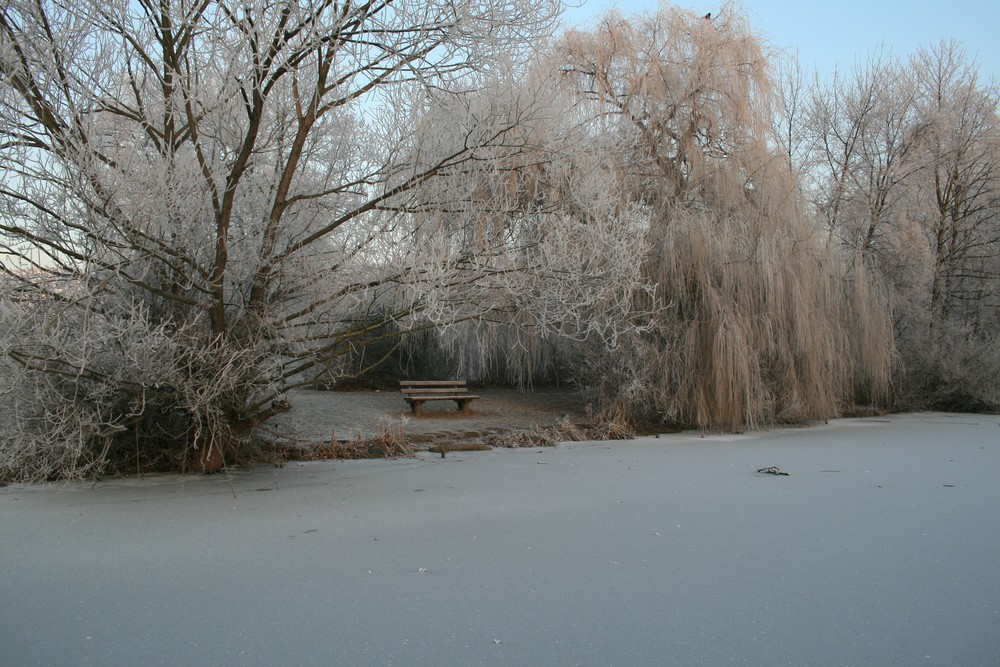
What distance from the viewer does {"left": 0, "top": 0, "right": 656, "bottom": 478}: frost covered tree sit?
15.8 ft

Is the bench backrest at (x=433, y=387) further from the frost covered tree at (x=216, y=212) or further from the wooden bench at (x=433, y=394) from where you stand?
the frost covered tree at (x=216, y=212)

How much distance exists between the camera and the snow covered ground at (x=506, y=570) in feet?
8.43

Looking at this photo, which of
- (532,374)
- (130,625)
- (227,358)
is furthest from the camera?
(532,374)

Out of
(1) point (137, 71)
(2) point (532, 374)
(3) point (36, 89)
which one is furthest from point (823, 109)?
(3) point (36, 89)

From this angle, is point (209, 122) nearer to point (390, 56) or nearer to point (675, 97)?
point (390, 56)

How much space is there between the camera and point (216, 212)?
5625 millimetres

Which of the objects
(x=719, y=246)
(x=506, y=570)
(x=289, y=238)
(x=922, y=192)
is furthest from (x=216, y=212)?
(x=922, y=192)

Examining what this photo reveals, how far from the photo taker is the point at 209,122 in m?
5.93

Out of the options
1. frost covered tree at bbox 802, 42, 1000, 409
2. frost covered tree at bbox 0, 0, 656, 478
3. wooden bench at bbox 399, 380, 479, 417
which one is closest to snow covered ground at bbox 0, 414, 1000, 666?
frost covered tree at bbox 0, 0, 656, 478

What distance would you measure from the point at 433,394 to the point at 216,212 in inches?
191

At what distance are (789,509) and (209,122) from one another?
5.22m

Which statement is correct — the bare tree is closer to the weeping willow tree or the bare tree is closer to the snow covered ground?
the weeping willow tree

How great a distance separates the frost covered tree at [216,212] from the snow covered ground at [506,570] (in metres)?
0.72

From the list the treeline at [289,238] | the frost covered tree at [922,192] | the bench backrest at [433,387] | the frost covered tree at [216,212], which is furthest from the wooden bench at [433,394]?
the frost covered tree at [922,192]
